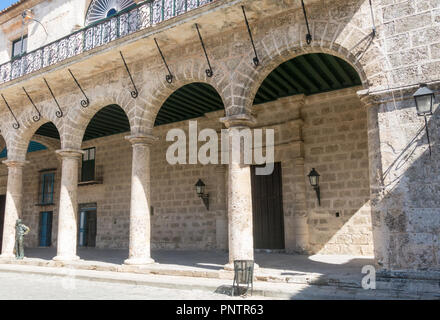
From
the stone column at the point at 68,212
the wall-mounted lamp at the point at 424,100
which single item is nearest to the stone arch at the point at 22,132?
the stone column at the point at 68,212

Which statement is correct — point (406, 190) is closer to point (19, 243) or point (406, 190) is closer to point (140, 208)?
point (140, 208)

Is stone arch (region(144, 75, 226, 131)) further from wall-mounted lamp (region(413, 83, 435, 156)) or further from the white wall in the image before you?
the white wall

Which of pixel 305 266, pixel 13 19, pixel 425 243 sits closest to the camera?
pixel 425 243

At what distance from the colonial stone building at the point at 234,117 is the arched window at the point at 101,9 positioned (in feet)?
0.15

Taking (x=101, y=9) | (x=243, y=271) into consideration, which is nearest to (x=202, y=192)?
(x=243, y=271)

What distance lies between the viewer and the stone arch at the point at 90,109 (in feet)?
29.1

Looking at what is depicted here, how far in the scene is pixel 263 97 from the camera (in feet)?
34.1

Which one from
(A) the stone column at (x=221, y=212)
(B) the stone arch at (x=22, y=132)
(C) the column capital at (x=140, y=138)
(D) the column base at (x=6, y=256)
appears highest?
Answer: (B) the stone arch at (x=22, y=132)

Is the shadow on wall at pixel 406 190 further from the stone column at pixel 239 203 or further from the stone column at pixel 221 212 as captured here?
the stone column at pixel 221 212

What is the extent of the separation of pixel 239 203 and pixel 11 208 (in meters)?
7.27

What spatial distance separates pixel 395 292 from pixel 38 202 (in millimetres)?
14726

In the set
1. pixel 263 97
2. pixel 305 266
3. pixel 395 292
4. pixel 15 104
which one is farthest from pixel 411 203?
pixel 15 104

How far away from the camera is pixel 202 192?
1163 centimetres
